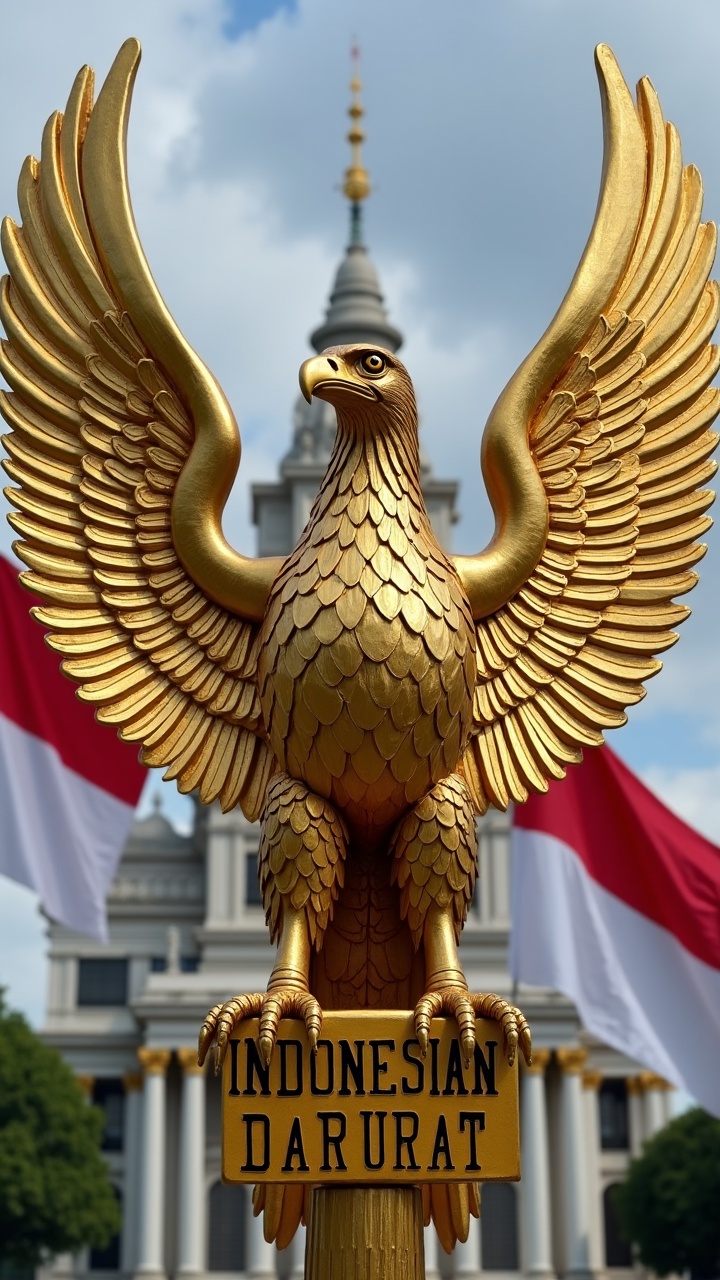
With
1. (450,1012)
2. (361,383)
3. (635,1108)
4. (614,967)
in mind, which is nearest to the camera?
(450,1012)

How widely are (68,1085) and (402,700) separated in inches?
1400

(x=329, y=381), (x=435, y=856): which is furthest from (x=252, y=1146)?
(x=329, y=381)

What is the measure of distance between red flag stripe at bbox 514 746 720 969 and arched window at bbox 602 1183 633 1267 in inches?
1320

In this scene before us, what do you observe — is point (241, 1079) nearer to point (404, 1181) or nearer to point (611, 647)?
point (404, 1181)

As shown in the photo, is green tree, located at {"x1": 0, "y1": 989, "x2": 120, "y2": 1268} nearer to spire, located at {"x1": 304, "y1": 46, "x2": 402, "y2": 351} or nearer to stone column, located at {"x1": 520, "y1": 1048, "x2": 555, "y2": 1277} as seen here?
stone column, located at {"x1": 520, "y1": 1048, "x2": 555, "y2": 1277}

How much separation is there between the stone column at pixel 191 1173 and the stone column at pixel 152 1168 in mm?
534

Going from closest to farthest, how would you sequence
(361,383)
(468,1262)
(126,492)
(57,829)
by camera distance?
(361,383) < (126,492) < (57,829) < (468,1262)

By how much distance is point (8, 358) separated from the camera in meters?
7.92

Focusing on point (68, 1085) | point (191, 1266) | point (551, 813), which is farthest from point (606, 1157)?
point (551, 813)

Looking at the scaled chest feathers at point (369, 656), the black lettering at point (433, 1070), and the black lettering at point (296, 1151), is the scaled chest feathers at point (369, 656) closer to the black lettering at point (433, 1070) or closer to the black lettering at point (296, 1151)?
the black lettering at point (433, 1070)

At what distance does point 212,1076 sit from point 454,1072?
39490mm

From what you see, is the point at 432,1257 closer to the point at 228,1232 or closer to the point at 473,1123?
the point at 228,1232

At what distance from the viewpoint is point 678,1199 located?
40.1 meters

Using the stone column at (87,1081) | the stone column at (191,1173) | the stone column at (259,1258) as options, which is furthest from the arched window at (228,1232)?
the stone column at (87,1081)
